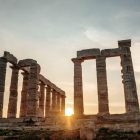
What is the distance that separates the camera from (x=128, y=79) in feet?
92.1

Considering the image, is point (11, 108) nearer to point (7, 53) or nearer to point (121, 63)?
point (7, 53)

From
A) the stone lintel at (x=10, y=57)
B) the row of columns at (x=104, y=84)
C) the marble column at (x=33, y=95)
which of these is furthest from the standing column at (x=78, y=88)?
the stone lintel at (x=10, y=57)

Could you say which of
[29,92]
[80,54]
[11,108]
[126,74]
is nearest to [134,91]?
[126,74]

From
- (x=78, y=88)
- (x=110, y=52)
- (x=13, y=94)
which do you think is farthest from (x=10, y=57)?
(x=110, y=52)

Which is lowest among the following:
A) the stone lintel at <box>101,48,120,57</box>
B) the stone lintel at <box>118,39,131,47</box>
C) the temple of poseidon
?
the temple of poseidon

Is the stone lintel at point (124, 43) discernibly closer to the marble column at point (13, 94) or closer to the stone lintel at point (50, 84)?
the stone lintel at point (50, 84)

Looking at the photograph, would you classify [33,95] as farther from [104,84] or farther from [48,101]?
[48,101]

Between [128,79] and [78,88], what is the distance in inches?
250

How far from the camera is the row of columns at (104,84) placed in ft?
89.4

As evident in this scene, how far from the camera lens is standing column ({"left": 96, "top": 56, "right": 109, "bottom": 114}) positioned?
2819cm

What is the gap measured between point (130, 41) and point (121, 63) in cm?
289

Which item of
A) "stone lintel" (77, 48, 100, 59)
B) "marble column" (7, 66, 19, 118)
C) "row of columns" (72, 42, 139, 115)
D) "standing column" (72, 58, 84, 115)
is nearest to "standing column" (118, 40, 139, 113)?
"row of columns" (72, 42, 139, 115)

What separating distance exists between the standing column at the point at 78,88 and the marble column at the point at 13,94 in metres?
9.24

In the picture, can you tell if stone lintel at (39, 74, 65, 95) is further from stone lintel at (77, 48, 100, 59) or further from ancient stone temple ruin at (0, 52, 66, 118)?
stone lintel at (77, 48, 100, 59)
